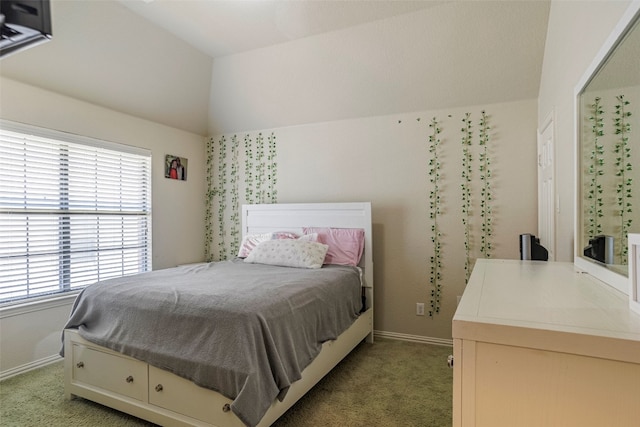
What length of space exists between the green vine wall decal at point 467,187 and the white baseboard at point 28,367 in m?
3.63

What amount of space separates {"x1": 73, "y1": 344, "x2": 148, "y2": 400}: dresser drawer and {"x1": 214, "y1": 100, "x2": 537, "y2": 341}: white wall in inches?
87.4

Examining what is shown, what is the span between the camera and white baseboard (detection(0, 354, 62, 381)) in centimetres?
250

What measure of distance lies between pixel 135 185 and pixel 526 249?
11.7 ft

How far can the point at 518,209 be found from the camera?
9.78 ft

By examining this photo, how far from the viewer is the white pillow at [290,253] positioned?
301 centimetres

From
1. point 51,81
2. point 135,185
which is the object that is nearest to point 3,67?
point 51,81

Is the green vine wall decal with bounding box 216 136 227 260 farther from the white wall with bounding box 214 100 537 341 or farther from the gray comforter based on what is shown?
the gray comforter

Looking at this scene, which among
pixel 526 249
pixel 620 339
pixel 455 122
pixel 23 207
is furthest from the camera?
pixel 455 122

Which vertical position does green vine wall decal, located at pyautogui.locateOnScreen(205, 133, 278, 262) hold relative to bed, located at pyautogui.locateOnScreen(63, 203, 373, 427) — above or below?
above

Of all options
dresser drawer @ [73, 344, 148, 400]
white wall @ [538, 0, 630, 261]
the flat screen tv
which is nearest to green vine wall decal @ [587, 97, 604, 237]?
white wall @ [538, 0, 630, 261]

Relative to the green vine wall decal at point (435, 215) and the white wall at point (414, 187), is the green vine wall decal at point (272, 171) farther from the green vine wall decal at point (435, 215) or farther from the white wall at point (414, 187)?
the green vine wall decal at point (435, 215)

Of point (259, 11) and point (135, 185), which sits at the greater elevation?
point (259, 11)

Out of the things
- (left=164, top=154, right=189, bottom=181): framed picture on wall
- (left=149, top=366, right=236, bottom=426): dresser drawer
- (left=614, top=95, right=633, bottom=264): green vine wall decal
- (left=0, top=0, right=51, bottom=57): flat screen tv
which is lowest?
(left=149, top=366, right=236, bottom=426): dresser drawer

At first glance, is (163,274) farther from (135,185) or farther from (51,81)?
(51,81)
